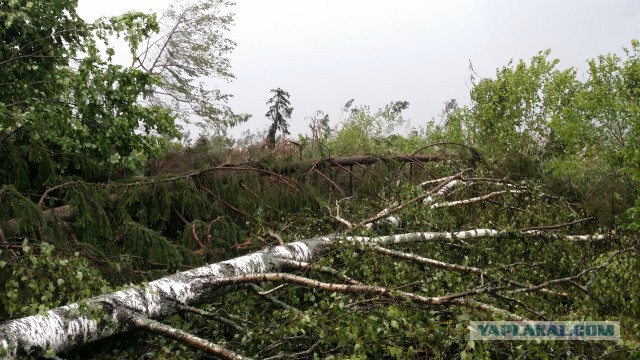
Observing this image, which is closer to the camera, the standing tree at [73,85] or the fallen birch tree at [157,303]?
the fallen birch tree at [157,303]

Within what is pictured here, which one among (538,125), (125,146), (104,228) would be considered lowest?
(104,228)

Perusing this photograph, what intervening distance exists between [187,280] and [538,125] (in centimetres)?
1301

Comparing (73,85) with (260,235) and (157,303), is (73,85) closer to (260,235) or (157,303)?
(260,235)

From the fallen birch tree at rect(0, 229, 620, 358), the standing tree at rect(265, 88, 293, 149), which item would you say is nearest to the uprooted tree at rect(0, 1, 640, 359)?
the fallen birch tree at rect(0, 229, 620, 358)

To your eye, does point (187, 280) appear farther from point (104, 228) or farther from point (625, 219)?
point (625, 219)

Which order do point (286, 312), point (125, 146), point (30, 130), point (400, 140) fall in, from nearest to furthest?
point (286, 312) → point (30, 130) → point (125, 146) → point (400, 140)

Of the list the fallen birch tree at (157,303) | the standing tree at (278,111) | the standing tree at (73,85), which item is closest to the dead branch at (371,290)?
the fallen birch tree at (157,303)

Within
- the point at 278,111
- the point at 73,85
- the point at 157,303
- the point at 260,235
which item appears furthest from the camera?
the point at 278,111

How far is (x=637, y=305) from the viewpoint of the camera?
466 centimetres

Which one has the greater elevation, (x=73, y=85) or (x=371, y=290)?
(x=73, y=85)

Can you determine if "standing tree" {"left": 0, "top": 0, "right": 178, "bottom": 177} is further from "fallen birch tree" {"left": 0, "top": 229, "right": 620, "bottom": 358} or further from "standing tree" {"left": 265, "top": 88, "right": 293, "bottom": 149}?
"standing tree" {"left": 265, "top": 88, "right": 293, "bottom": 149}

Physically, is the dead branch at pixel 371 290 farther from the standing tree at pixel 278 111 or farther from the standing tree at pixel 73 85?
the standing tree at pixel 278 111

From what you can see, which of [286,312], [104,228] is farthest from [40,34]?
[286,312]

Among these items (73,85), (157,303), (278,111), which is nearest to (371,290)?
(157,303)
